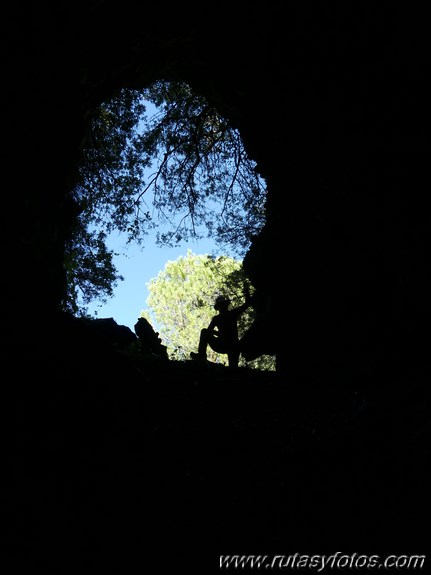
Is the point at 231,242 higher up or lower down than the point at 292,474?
higher up

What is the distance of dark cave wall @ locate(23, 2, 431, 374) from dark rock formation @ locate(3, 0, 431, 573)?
0.03m

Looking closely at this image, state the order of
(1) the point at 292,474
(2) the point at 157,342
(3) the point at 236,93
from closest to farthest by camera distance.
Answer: (1) the point at 292,474, (3) the point at 236,93, (2) the point at 157,342

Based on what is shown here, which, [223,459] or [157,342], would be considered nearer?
[223,459]

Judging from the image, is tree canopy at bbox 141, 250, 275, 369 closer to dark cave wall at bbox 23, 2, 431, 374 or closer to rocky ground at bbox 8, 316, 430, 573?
dark cave wall at bbox 23, 2, 431, 374

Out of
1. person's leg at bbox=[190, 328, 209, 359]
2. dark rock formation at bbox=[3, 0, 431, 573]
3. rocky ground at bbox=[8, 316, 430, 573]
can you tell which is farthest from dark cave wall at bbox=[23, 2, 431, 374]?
person's leg at bbox=[190, 328, 209, 359]

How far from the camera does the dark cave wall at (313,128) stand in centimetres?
561

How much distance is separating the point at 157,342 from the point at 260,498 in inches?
332

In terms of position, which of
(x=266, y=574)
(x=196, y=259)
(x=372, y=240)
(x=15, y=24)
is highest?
(x=196, y=259)

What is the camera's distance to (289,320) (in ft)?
35.6

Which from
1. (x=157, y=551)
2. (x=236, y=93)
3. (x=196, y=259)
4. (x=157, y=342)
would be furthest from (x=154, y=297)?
(x=157, y=551)

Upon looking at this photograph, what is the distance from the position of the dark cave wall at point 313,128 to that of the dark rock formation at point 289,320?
34 mm

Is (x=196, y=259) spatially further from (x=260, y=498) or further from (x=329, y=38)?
(x=260, y=498)

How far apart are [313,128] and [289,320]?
17.6 ft

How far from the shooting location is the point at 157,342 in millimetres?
11867
